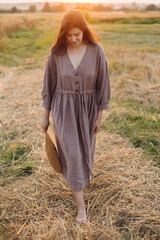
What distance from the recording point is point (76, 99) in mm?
1666

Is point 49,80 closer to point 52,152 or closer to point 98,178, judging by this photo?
point 52,152

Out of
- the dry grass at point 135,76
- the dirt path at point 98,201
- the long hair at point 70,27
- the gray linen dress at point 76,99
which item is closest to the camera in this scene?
the long hair at point 70,27

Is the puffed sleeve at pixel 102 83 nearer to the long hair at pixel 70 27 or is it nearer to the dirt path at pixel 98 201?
the long hair at pixel 70 27

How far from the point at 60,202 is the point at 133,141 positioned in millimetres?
1397

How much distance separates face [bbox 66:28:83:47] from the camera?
5.02 ft

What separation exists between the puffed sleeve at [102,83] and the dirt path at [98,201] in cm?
92

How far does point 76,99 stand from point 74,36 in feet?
1.46

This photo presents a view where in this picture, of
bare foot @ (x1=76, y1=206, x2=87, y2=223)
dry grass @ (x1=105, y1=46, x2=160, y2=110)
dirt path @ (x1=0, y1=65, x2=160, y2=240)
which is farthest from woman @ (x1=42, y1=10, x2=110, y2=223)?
dry grass @ (x1=105, y1=46, x2=160, y2=110)

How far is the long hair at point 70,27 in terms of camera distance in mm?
1505

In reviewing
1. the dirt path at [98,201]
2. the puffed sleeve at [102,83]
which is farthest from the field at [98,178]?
the puffed sleeve at [102,83]

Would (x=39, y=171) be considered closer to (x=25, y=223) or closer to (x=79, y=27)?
(x=25, y=223)

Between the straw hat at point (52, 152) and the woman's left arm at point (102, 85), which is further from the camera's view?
the straw hat at point (52, 152)

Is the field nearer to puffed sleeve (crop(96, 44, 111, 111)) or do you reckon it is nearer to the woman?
the woman

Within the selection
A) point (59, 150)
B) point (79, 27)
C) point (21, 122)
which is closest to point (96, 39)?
point (79, 27)
